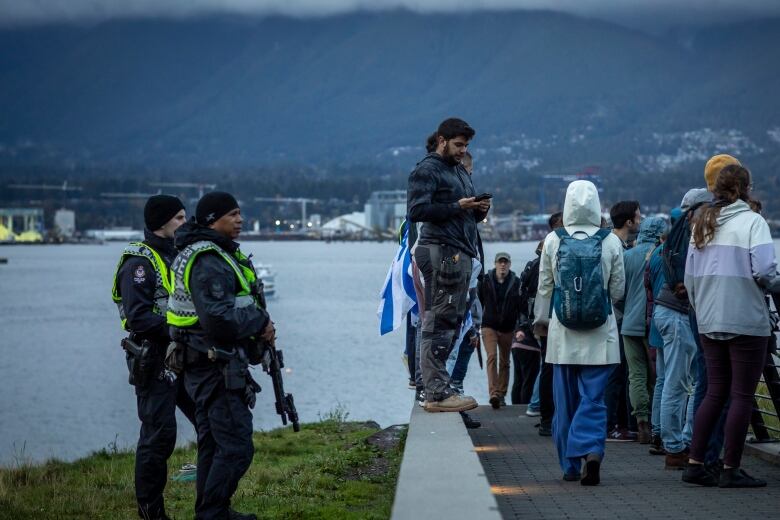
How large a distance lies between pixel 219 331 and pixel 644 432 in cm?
519

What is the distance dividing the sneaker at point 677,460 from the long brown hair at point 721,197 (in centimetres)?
180

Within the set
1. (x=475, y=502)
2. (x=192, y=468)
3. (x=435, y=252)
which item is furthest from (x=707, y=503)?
(x=192, y=468)

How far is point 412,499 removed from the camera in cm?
666

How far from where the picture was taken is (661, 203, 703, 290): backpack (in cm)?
955

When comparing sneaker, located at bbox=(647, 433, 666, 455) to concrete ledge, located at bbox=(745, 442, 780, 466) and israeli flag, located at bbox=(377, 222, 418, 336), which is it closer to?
concrete ledge, located at bbox=(745, 442, 780, 466)

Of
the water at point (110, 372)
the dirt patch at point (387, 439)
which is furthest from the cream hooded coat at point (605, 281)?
the water at point (110, 372)

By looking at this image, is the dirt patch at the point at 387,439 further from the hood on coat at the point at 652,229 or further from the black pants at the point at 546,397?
the hood on coat at the point at 652,229

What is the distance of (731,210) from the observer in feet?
28.4

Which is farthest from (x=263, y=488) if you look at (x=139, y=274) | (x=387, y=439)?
(x=139, y=274)

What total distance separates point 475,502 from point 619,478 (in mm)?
3148

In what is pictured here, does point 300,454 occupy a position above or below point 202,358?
below

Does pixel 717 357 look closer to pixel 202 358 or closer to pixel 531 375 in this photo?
pixel 202 358

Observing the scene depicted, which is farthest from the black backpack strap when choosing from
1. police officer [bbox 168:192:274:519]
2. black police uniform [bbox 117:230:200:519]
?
black police uniform [bbox 117:230:200:519]

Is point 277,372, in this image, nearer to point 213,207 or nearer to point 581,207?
point 213,207
